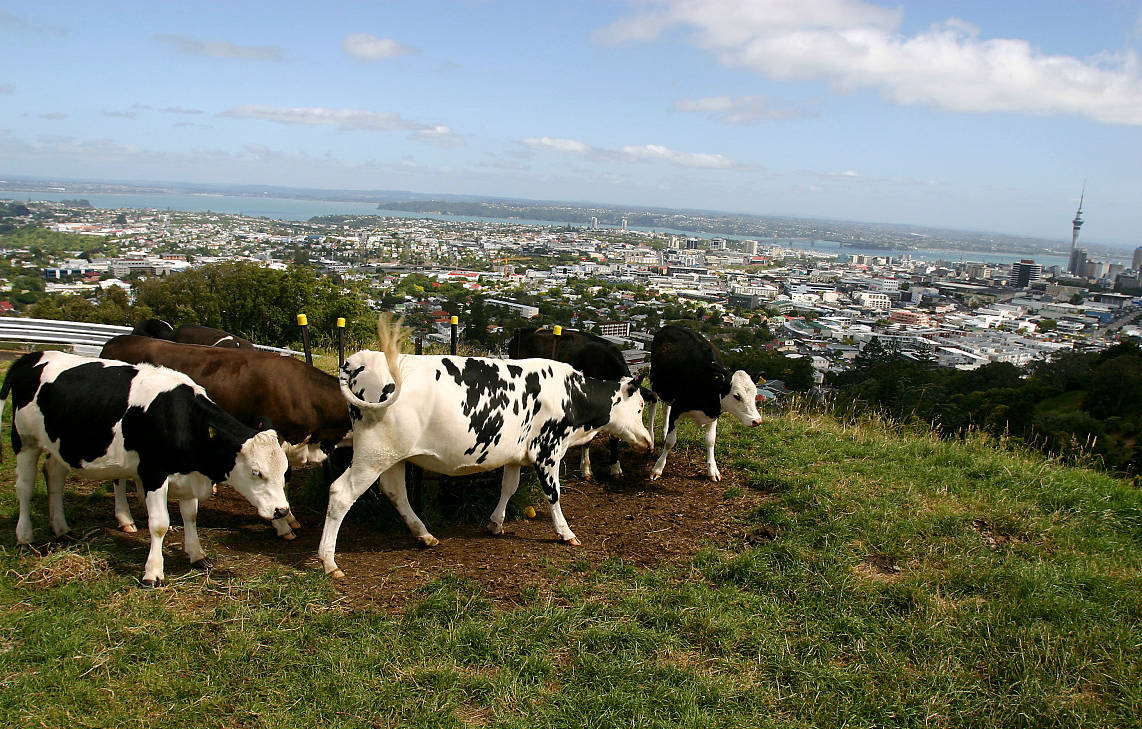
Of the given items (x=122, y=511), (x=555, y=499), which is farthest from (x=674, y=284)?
(x=122, y=511)

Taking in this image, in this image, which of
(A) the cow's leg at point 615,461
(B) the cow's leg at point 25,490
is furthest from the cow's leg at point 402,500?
(A) the cow's leg at point 615,461

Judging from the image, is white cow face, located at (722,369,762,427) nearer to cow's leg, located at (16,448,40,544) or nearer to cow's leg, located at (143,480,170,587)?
cow's leg, located at (143,480,170,587)

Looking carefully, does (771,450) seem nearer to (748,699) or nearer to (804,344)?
(748,699)

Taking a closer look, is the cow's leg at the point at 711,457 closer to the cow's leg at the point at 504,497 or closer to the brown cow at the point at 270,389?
the cow's leg at the point at 504,497

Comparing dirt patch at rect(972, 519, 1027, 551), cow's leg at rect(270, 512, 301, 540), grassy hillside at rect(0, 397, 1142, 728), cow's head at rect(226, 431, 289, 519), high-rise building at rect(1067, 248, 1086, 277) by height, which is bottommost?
cow's leg at rect(270, 512, 301, 540)

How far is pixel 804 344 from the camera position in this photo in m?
40.3

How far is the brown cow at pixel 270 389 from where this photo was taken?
6.57m

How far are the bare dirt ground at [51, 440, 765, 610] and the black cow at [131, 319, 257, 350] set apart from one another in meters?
2.08

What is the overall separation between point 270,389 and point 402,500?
1778mm

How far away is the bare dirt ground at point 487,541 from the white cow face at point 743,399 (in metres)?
0.97

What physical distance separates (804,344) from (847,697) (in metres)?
38.4

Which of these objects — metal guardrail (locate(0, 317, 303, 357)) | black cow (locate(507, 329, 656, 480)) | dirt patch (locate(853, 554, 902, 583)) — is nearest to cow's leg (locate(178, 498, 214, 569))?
black cow (locate(507, 329, 656, 480))

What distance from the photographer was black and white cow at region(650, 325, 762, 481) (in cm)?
848

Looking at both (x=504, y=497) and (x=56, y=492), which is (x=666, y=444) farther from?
(x=56, y=492)
